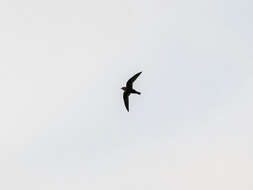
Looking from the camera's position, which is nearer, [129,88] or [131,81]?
[131,81]

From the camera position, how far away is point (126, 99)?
196 metres

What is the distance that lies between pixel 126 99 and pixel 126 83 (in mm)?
3182

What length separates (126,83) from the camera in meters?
193

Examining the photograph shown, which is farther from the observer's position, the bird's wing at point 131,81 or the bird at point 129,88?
the bird at point 129,88

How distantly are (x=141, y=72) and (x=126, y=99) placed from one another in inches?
296

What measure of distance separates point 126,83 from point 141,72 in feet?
15.3

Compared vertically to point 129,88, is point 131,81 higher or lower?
higher

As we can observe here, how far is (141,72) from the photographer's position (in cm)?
18912

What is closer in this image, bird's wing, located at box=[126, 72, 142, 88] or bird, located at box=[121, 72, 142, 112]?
bird's wing, located at box=[126, 72, 142, 88]
